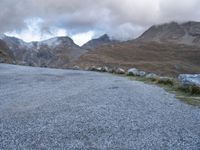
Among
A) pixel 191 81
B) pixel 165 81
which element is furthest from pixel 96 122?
pixel 165 81

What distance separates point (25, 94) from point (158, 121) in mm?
9203

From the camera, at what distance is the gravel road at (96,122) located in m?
10.2

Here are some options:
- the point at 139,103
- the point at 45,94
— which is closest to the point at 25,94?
the point at 45,94

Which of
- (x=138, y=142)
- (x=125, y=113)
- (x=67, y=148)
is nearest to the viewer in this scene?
(x=67, y=148)

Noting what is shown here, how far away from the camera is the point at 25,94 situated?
19.0 metres

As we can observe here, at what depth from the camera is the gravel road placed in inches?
403

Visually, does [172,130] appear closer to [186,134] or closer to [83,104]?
[186,134]

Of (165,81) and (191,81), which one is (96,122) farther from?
(165,81)

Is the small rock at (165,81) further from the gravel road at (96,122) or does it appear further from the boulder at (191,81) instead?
the gravel road at (96,122)

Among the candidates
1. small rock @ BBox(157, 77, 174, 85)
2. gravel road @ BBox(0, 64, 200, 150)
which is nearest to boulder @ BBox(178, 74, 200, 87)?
small rock @ BBox(157, 77, 174, 85)

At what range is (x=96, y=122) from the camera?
1255 cm

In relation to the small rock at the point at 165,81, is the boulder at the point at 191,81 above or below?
above

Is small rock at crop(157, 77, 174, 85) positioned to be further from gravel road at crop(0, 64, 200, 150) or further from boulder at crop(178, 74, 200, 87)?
gravel road at crop(0, 64, 200, 150)

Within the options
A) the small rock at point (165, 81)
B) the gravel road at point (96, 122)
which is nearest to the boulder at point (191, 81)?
the small rock at point (165, 81)
